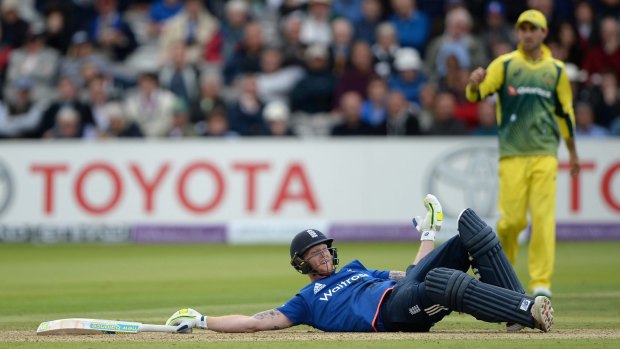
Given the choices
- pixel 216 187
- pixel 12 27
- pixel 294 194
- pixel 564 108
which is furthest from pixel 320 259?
pixel 12 27

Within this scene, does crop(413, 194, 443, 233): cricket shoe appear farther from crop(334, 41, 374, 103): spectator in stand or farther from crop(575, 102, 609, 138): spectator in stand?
crop(334, 41, 374, 103): spectator in stand

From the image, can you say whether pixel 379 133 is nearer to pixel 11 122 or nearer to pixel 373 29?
pixel 373 29

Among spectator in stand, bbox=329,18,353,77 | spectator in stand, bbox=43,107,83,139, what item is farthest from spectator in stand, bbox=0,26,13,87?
spectator in stand, bbox=329,18,353,77

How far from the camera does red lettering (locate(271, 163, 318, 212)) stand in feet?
64.0

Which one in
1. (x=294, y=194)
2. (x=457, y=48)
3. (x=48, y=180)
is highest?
(x=457, y=48)

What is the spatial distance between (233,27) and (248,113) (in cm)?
269

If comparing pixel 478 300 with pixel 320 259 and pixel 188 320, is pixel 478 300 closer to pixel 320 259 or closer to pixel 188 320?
pixel 320 259

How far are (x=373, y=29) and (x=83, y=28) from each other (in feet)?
19.0

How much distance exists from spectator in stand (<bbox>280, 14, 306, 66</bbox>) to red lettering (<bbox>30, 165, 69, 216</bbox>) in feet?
15.2

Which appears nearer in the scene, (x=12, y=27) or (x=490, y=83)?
(x=490, y=83)

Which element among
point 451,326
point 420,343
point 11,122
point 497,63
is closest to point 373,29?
point 11,122

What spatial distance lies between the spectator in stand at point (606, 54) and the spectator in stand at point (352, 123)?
14.0ft

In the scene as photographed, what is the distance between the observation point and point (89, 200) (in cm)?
1977

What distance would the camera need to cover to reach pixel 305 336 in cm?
909
